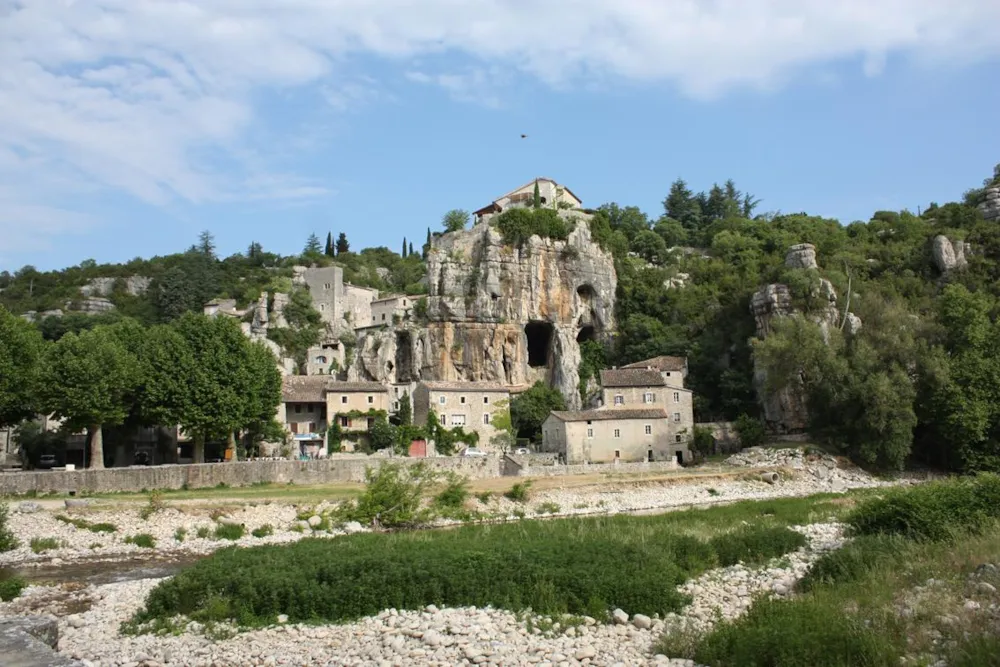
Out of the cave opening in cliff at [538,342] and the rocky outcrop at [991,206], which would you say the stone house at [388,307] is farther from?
the rocky outcrop at [991,206]

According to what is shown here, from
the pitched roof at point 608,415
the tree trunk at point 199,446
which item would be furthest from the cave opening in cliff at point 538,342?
the tree trunk at point 199,446

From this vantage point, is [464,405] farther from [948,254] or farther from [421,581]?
[948,254]

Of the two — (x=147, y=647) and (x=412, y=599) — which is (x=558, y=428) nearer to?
(x=412, y=599)

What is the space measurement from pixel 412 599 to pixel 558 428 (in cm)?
4105

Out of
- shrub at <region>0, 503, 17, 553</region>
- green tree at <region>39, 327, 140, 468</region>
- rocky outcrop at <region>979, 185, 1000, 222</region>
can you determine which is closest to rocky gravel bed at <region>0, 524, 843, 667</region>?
shrub at <region>0, 503, 17, 553</region>

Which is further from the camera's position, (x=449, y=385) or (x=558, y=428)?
(x=449, y=385)

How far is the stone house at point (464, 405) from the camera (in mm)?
65938

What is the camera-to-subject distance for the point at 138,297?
121 metres

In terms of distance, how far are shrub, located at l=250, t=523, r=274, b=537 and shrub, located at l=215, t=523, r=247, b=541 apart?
1.64 ft

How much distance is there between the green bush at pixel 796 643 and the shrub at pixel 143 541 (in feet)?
79.5

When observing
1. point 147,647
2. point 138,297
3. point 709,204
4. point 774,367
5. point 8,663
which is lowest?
point 147,647

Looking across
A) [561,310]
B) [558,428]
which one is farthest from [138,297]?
[558,428]

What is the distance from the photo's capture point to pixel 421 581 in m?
21.0

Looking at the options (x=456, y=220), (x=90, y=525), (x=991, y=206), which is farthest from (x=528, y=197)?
(x=90, y=525)
